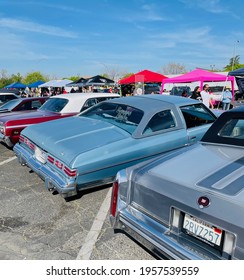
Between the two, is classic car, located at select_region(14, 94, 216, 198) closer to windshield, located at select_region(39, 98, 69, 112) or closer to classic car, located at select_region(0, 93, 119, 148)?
classic car, located at select_region(0, 93, 119, 148)

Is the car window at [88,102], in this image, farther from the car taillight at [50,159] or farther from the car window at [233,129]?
the car window at [233,129]

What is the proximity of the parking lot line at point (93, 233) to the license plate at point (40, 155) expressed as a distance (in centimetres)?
107

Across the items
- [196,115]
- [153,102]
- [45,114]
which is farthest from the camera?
[45,114]

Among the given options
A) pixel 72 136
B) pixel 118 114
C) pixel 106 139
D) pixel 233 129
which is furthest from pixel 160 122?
pixel 72 136

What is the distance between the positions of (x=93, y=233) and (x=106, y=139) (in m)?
1.25

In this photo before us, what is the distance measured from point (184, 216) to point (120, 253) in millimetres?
951

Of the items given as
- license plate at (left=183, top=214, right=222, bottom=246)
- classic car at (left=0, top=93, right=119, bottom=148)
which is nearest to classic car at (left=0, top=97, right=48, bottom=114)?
classic car at (left=0, top=93, right=119, bottom=148)

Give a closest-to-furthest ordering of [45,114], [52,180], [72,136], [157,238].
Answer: [157,238]
[52,180]
[72,136]
[45,114]

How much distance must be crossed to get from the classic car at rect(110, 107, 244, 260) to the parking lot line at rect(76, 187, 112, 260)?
0.37 metres

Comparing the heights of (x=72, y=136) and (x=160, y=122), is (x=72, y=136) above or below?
below

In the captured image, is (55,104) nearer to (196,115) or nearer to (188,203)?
(196,115)

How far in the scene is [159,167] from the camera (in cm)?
220
